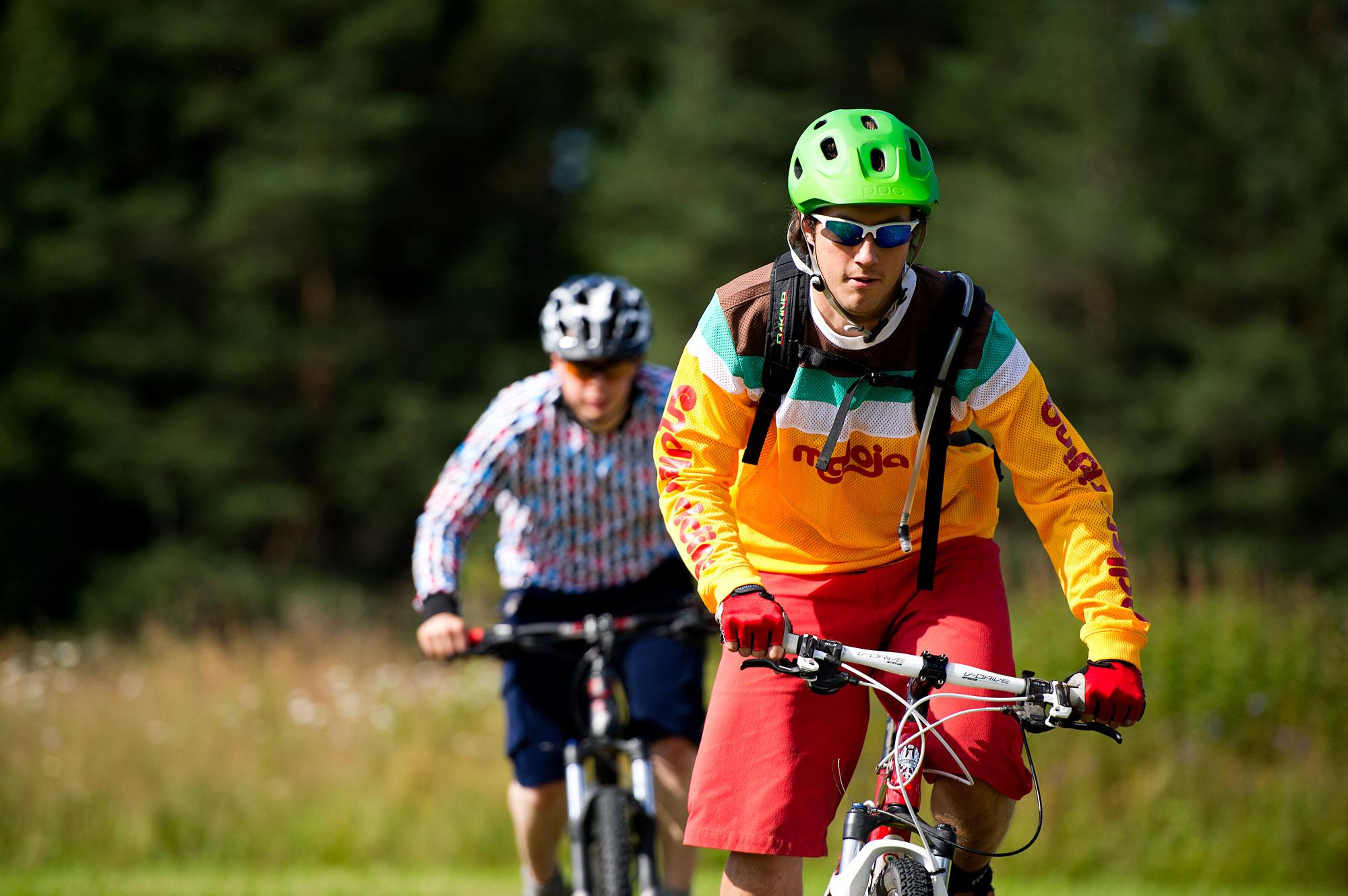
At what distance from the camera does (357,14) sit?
99.9ft

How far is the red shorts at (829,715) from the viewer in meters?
Answer: 3.79

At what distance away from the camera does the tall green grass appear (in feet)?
29.2

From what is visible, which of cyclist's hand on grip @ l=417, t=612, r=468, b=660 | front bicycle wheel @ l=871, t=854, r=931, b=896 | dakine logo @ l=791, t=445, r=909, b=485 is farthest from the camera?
cyclist's hand on grip @ l=417, t=612, r=468, b=660

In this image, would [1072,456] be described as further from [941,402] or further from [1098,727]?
[1098,727]

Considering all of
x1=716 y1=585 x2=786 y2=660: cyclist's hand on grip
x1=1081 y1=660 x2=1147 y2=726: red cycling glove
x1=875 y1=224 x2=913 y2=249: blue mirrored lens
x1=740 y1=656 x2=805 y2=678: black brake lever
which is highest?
x1=875 y1=224 x2=913 y2=249: blue mirrored lens

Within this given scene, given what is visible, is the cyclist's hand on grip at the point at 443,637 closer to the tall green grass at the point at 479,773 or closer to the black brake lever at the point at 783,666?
the black brake lever at the point at 783,666

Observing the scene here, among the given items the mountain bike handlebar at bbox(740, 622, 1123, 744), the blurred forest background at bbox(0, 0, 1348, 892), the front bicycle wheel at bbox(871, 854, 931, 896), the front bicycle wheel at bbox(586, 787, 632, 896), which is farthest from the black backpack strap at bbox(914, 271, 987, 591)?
the blurred forest background at bbox(0, 0, 1348, 892)

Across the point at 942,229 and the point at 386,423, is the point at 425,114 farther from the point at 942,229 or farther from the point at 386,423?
the point at 942,229

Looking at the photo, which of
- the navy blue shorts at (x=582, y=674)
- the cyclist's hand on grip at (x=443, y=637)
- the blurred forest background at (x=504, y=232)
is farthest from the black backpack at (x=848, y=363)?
the blurred forest background at (x=504, y=232)

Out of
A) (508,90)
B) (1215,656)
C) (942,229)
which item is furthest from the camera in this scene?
(508,90)

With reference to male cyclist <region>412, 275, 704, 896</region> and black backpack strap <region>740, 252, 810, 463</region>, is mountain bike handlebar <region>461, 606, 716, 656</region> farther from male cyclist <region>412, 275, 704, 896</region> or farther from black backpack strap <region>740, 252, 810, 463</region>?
black backpack strap <region>740, 252, 810, 463</region>

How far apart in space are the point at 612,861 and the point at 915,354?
229 cm

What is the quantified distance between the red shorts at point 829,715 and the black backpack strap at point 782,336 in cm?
52

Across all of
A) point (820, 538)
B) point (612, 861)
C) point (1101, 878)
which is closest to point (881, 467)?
point (820, 538)
